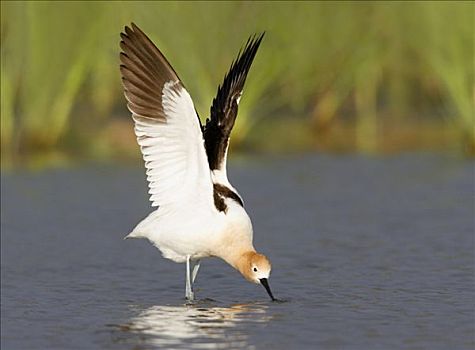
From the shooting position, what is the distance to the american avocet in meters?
11.0

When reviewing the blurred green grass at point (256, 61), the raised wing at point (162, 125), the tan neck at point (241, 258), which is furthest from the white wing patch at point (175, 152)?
the blurred green grass at point (256, 61)

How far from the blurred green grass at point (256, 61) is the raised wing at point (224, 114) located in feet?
31.8

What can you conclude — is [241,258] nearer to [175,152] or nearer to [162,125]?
[175,152]

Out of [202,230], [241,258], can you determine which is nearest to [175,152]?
[202,230]

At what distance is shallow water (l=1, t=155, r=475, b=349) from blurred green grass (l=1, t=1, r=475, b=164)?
6.76 feet

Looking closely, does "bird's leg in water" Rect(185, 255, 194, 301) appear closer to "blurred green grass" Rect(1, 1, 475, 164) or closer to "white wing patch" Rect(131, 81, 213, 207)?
"white wing patch" Rect(131, 81, 213, 207)

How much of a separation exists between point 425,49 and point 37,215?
8.24 metres

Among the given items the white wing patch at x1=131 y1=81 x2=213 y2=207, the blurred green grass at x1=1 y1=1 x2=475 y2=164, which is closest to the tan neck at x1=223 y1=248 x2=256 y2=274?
the white wing patch at x1=131 y1=81 x2=213 y2=207

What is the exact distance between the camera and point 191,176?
1114cm

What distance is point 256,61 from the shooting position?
23.3 metres

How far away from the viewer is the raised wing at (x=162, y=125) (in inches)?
430

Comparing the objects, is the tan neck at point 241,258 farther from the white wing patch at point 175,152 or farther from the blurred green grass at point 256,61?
the blurred green grass at point 256,61

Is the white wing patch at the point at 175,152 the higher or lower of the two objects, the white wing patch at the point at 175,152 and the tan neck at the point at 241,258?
the higher

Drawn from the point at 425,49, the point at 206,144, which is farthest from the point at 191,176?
the point at 425,49
